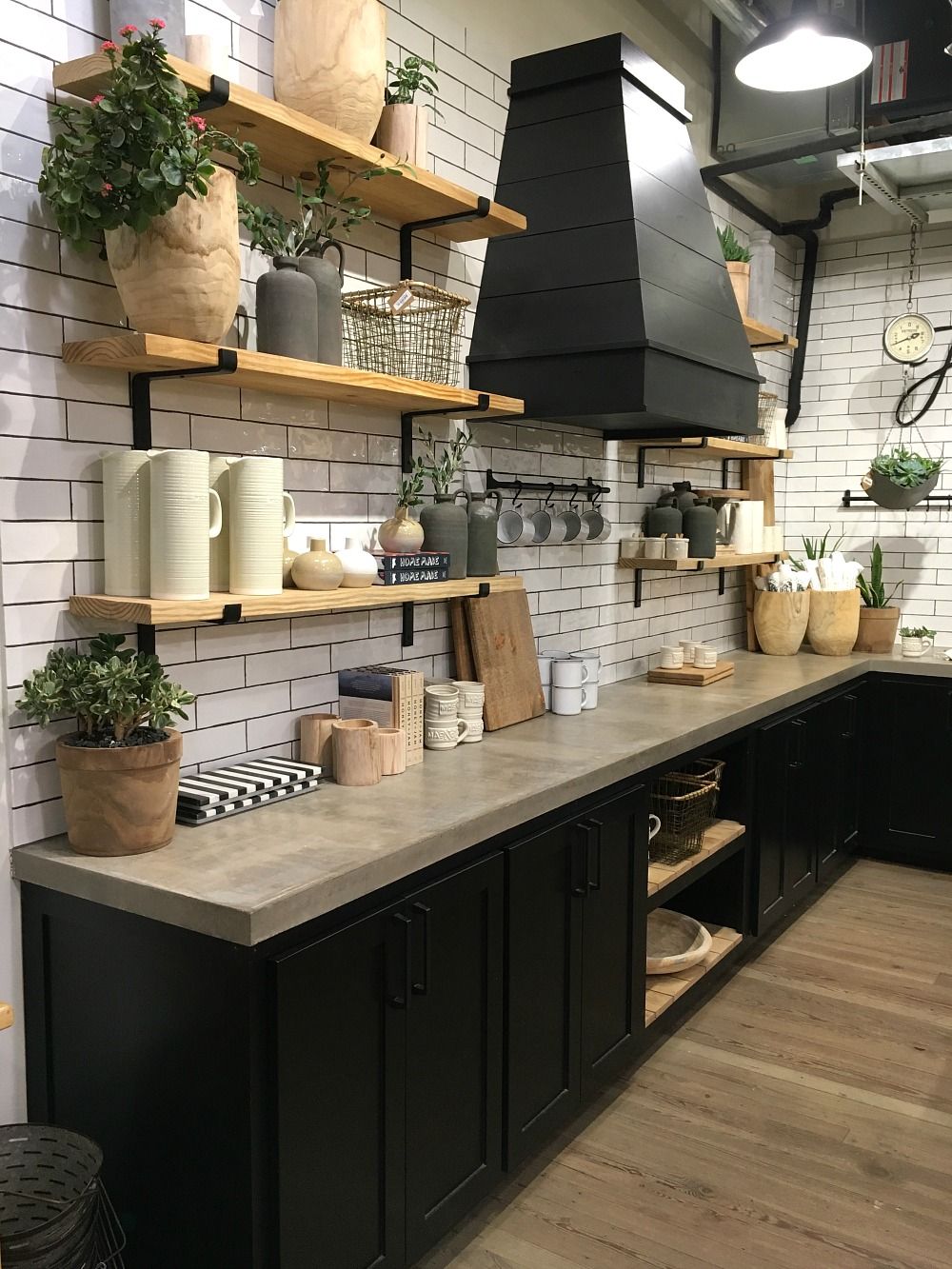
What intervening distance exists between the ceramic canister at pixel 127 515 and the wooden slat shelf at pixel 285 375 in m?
0.18

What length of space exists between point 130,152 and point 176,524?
62cm

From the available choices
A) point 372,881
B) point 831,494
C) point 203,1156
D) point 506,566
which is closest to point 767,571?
point 831,494

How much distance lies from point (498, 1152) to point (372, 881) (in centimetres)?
81

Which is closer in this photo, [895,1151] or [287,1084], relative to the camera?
[287,1084]

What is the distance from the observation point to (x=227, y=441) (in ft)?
7.77

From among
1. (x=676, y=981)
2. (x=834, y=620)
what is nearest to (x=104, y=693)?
(x=676, y=981)

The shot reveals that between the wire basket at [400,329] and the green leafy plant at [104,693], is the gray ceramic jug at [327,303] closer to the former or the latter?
the wire basket at [400,329]

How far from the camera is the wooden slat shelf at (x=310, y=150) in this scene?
1.92 metres

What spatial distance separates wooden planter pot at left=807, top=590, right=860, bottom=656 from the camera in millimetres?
4734

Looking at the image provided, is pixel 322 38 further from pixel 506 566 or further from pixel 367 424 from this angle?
pixel 506 566

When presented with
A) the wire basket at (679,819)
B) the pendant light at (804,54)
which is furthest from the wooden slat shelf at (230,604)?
the pendant light at (804,54)

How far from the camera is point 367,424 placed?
2.78 meters

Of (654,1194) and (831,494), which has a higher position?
(831,494)

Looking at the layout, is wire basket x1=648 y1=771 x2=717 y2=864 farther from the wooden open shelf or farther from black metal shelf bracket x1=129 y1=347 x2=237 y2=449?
black metal shelf bracket x1=129 y1=347 x2=237 y2=449
